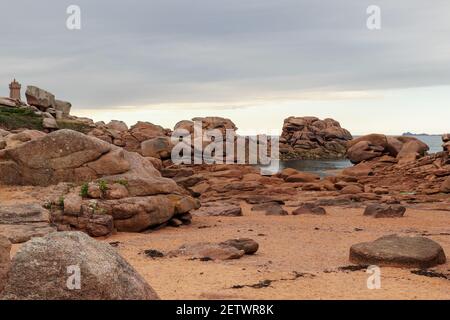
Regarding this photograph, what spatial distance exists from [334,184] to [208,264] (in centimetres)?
2451

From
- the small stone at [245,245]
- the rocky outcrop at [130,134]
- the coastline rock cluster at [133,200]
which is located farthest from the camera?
Answer: the rocky outcrop at [130,134]

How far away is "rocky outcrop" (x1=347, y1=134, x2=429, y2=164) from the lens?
5072cm

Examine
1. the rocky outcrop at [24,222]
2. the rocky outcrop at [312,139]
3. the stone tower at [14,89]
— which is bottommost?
the rocky outcrop at [312,139]

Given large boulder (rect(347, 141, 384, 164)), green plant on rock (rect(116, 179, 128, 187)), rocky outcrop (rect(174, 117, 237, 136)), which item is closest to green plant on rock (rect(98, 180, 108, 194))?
green plant on rock (rect(116, 179, 128, 187))

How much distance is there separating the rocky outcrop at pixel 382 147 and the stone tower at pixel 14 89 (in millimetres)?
41273

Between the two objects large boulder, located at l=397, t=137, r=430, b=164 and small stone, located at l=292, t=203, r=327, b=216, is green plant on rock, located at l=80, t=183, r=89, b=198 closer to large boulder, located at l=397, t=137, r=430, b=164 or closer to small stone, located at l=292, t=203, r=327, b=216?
small stone, located at l=292, t=203, r=327, b=216

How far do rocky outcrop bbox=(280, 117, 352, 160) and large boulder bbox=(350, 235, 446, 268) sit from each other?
3106 inches

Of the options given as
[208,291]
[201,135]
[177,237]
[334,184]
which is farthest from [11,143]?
[201,135]

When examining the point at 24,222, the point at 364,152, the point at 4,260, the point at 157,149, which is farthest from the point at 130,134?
the point at 4,260

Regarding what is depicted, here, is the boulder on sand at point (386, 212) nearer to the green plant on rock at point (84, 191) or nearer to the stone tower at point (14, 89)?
the green plant on rock at point (84, 191)

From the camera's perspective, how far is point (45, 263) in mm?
6801

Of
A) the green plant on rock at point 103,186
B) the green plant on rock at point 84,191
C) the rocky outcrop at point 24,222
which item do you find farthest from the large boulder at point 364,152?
the rocky outcrop at point 24,222

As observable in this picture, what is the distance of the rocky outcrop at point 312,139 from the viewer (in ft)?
306
